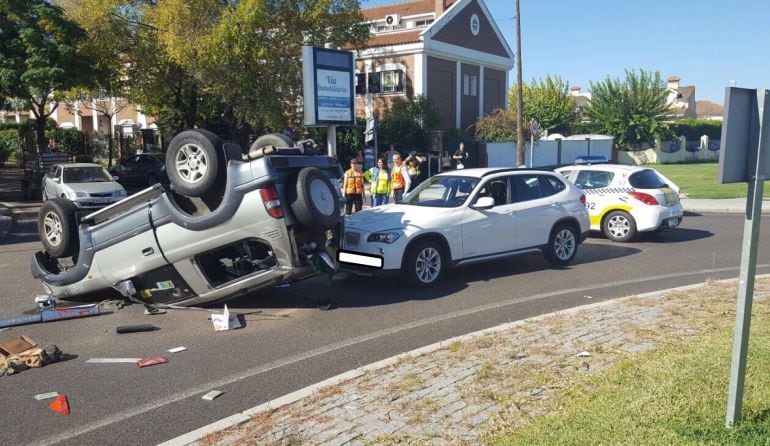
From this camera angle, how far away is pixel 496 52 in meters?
43.6

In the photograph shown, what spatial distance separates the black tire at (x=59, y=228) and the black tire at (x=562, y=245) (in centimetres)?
674

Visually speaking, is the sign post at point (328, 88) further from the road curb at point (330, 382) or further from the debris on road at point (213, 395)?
the debris on road at point (213, 395)

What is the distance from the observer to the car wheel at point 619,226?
13.3m

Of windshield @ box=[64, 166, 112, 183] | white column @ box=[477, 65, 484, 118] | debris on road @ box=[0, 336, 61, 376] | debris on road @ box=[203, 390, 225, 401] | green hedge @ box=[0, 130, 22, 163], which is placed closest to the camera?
debris on road @ box=[203, 390, 225, 401]

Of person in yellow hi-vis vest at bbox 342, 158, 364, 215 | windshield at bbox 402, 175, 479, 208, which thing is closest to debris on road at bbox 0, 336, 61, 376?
windshield at bbox 402, 175, 479, 208

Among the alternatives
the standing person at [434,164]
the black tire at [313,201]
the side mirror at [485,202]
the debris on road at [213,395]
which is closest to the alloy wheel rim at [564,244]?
the side mirror at [485,202]

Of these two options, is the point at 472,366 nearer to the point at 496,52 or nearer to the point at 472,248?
the point at 472,248

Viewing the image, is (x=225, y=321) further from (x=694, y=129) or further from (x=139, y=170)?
(x=694, y=129)

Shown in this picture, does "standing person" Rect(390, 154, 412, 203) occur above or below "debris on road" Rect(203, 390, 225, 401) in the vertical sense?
above

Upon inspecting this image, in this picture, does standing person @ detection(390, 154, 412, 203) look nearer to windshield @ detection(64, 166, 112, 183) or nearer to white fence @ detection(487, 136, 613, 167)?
windshield @ detection(64, 166, 112, 183)

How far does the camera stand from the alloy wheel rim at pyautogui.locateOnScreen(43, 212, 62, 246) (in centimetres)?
841

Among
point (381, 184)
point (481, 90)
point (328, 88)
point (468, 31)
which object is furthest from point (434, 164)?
point (481, 90)

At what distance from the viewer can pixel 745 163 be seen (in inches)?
158

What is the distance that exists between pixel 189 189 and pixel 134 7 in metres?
25.6
